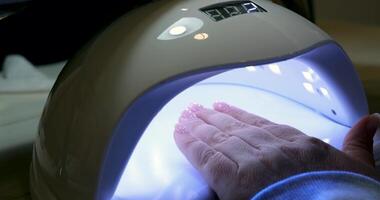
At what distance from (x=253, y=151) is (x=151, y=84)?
0.13 metres

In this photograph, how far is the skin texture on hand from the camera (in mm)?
463

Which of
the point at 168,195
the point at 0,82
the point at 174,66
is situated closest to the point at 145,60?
the point at 174,66

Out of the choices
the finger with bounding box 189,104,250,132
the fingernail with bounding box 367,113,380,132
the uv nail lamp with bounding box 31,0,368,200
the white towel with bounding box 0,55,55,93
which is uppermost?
the uv nail lamp with bounding box 31,0,368,200

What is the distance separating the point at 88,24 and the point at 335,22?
486mm

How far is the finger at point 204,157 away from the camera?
1.59 feet

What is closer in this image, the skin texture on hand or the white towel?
the skin texture on hand

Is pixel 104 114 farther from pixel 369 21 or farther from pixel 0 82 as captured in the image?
pixel 369 21

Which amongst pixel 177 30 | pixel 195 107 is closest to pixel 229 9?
pixel 177 30

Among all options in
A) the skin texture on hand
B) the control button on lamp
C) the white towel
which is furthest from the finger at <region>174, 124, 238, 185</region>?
the white towel

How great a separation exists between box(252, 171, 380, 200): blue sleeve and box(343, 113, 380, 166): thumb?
67 mm

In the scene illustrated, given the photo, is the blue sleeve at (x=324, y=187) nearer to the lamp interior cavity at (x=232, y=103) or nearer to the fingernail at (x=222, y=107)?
the lamp interior cavity at (x=232, y=103)

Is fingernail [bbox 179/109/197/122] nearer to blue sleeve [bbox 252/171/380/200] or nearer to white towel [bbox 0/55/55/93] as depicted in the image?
blue sleeve [bbox 252/171/380/200]

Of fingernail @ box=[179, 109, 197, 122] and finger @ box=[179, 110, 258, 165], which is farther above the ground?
finger @ box=[179, 110, 258, 165]

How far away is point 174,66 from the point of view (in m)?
0.44
